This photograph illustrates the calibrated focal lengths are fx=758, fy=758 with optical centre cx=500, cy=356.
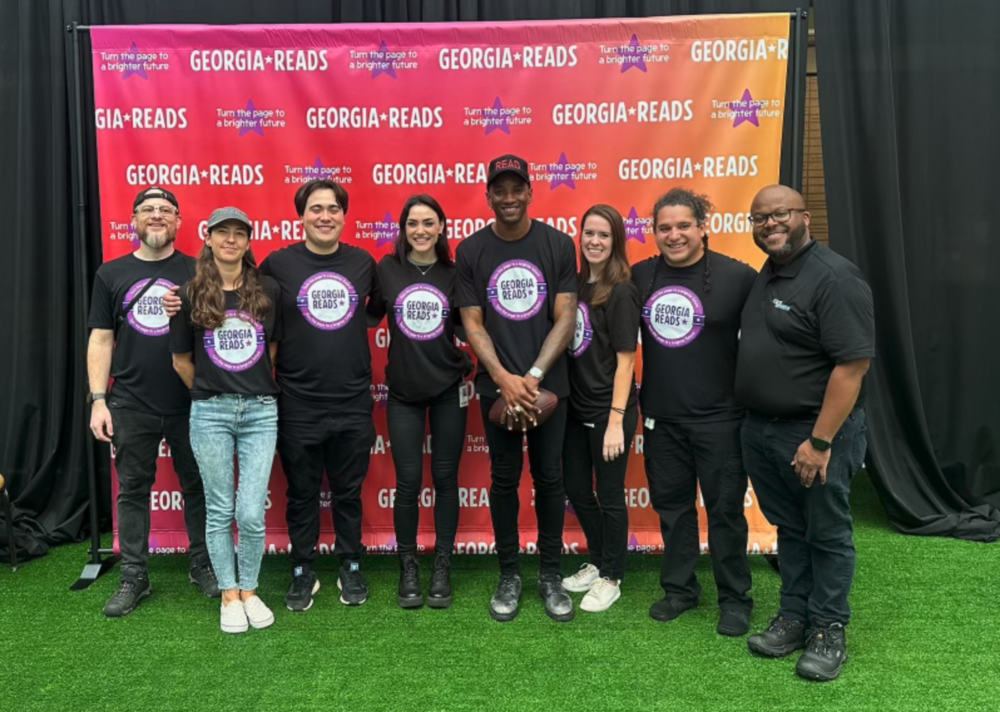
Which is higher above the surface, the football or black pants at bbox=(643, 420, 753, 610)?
the football

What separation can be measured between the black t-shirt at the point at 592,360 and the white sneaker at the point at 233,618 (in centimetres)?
160

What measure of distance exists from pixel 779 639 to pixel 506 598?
3.59ft

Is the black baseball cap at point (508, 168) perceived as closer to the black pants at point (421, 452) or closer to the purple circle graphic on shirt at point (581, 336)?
the purple circle graphic on shirt at point (581, 336)

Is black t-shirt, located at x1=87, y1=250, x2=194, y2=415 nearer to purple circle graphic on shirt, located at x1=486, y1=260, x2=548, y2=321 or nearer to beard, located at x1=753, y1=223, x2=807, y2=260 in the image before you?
purple circle graphic on shirt, located at x1=486, y1=260, x2=548, y2=321

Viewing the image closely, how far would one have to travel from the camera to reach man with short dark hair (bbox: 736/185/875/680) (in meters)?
2.48

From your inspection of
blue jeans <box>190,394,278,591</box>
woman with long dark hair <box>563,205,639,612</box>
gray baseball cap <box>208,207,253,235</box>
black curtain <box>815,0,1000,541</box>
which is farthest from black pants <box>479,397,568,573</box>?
black curtain <box>815,0,1000,541</box>

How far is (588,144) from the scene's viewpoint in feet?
12.1

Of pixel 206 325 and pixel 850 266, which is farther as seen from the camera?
pixel 206 325

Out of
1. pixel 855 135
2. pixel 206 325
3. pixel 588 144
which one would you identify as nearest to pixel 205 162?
pixel 206 325

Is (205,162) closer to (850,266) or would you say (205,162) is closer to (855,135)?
(850,266)

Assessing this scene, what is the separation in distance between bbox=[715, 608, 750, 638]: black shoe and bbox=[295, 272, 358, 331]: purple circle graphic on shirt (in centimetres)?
197

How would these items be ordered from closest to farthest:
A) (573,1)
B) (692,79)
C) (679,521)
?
1. (679,521)
2. (692,79)
3. (573,1)

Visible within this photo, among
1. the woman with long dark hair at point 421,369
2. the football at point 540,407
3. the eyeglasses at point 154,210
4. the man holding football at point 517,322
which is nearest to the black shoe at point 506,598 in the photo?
the man holding football at point 517,322

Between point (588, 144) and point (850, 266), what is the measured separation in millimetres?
1552
